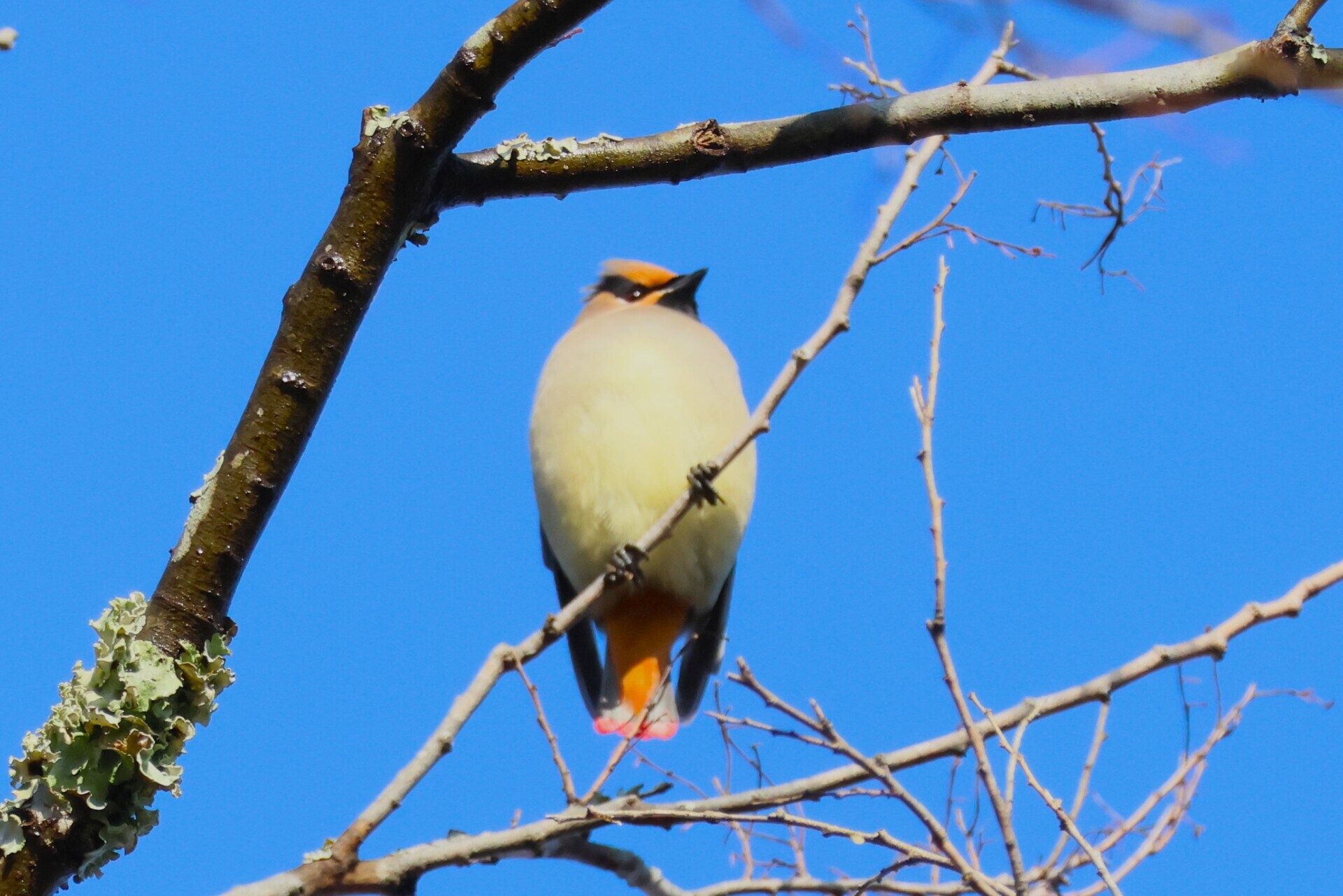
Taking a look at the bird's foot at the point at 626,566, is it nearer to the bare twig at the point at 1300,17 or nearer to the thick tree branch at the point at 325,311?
the thick tree branch at the point at 325,311

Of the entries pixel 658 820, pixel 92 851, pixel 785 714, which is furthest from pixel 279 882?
pixel 785 714

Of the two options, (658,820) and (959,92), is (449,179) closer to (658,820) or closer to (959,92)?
(959,92)

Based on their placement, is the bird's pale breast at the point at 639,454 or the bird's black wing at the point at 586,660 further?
the bird's black wing at the point at 586,660

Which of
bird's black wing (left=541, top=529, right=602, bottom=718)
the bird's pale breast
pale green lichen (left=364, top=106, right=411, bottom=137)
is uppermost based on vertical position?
the bird's pale breast

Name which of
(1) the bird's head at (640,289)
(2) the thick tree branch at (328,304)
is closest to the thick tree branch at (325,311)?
(2) the thick tree branch at (328,304)

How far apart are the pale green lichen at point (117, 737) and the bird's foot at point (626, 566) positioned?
103 centimetres

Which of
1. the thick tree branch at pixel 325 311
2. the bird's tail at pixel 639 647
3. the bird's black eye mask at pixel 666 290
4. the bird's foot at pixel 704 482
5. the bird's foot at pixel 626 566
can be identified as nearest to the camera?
the thick tree branch at pixel 325 311

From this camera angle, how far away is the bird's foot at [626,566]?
3.06 meters

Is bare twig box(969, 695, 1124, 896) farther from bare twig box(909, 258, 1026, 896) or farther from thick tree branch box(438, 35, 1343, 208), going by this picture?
thick tree branch box(438, 35, 1343, 208)

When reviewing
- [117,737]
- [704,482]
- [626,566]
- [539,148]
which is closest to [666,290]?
[626,566]

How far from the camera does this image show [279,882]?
6.72ft

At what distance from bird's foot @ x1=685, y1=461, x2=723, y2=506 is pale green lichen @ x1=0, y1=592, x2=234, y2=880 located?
3.40 feet

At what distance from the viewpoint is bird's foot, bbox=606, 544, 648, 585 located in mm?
3061

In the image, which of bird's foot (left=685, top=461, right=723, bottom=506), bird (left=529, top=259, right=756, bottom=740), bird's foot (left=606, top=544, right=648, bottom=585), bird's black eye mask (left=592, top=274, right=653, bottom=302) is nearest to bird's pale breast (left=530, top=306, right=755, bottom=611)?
bird (left=529, top=259, right=756, bottom=740)
